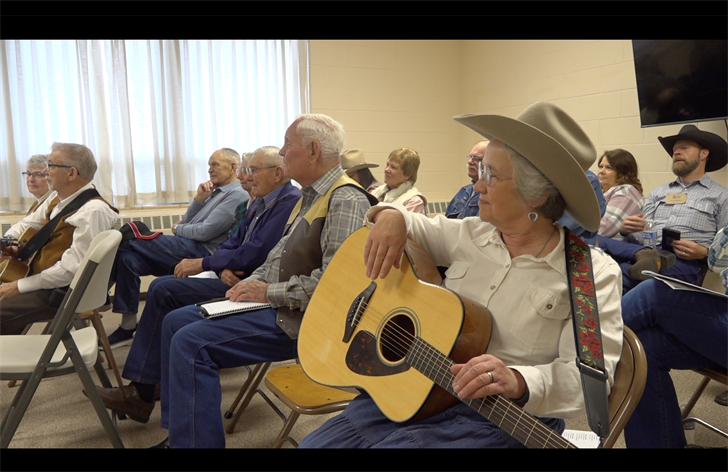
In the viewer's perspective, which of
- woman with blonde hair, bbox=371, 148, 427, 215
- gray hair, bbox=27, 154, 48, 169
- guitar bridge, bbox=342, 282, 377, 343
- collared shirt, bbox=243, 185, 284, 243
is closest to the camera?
guitar bridge, bbox=342, 282, 377, 343

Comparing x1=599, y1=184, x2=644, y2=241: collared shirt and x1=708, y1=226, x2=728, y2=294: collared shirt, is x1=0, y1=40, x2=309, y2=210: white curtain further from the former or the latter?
x1=708, y1=226, x2=728, y2=294: collared shirt

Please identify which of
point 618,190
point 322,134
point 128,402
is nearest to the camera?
point 322,134

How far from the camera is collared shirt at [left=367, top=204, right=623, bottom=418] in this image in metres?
1.13

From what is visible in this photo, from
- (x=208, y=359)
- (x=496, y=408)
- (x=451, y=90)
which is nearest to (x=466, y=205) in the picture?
(x=208, y=359)

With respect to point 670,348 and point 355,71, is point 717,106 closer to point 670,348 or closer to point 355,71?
point 670,348

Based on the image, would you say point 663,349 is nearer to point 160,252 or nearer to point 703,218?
point 703,218

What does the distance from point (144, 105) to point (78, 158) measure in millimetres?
2498

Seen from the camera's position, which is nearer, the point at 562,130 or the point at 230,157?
the point at 562,130

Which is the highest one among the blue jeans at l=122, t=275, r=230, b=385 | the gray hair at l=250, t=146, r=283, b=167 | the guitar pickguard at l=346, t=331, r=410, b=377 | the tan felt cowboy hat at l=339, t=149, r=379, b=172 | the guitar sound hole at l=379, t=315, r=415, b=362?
the gray hair at l=250, t=146, r=283, b=167

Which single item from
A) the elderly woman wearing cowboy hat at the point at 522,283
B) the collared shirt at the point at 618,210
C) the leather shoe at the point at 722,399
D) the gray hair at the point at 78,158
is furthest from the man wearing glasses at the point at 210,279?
the leather shoe at the point at 722,399

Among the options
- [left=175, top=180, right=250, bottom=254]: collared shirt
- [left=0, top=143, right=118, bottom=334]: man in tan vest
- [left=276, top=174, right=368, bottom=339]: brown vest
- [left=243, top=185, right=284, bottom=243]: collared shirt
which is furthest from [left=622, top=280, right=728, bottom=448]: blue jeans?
[left=175, top=180, right=250, bottom=254]: collared shirt

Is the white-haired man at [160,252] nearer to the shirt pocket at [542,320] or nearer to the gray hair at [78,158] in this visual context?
the gray hair at [78,158]

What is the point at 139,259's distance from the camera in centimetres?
368

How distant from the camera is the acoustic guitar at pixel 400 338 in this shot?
1.14 metres
